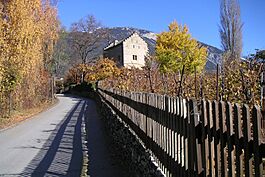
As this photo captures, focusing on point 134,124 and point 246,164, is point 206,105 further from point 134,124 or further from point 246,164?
point 134,124

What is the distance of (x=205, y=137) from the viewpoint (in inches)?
127

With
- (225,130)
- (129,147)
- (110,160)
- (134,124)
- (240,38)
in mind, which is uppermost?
(240,38)

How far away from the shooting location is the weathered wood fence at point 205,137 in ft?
7.80

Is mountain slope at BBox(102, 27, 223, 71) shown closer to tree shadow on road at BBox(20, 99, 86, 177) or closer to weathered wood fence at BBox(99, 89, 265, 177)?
tree shadow on road at BBox(20, 99, 86, 177)

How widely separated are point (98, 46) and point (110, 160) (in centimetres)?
7127

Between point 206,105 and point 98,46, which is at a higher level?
point 98,46

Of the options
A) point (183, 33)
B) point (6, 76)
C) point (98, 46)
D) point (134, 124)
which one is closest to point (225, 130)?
point (134, 124)

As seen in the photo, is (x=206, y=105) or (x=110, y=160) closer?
(x=206, y=105)

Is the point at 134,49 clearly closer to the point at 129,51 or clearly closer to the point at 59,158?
the point at 129,51

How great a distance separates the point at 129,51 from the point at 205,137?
253ft

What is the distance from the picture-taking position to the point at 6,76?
20625mm

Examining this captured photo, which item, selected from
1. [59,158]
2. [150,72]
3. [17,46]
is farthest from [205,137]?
[17,46]

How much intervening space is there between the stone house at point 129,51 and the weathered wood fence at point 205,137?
237ft

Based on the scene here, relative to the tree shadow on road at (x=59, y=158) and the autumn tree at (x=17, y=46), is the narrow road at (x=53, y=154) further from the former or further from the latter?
the autumn tree at (x=17, y=46)
